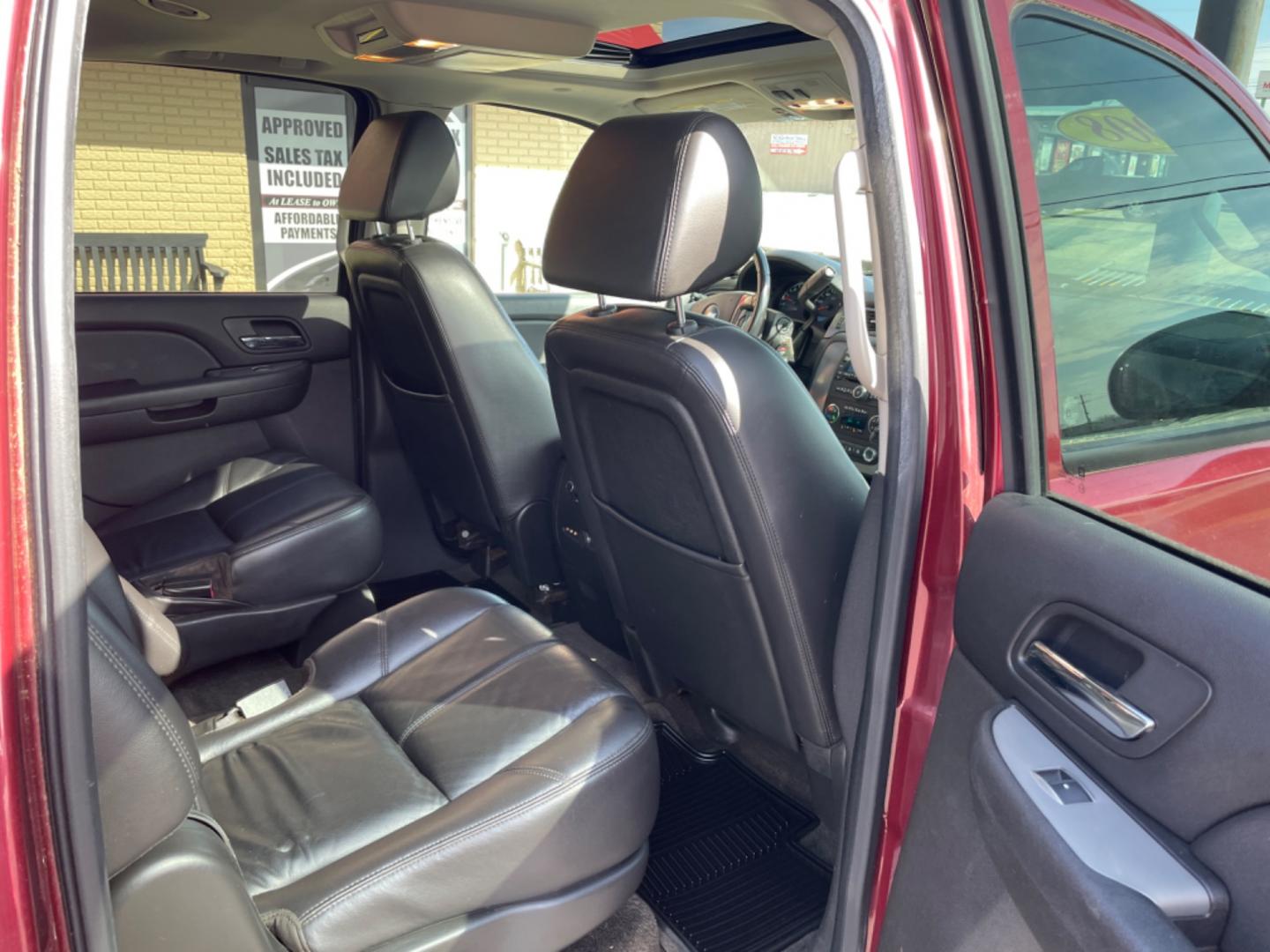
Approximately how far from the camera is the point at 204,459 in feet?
8.98

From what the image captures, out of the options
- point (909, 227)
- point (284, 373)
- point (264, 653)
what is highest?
point (909, 227)

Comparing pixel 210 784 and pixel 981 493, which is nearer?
pixel 981 493

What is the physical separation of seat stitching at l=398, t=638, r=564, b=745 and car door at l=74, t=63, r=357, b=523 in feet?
4.29

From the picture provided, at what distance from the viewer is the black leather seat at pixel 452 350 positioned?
2.40 m

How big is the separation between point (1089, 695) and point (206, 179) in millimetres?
5353

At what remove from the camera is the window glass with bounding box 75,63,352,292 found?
288 cm

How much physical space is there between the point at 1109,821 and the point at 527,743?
833 mm

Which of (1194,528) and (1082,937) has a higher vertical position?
(1194,528)

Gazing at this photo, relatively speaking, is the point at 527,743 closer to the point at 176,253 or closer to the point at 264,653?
the point at 264,653

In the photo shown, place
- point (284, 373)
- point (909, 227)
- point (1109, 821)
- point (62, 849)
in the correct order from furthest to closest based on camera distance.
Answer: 1. point (284, 373)
2. point (909, 227)
3. point (1109, 821)
4. point (62, 849)

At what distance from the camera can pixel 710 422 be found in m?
1.40

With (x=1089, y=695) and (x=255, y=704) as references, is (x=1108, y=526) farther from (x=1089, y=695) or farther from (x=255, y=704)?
(x=255, y=704)

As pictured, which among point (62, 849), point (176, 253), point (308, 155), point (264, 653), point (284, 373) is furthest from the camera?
point (308, 155)

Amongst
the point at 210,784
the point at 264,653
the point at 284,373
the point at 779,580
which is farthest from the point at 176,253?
the point at 779,580
